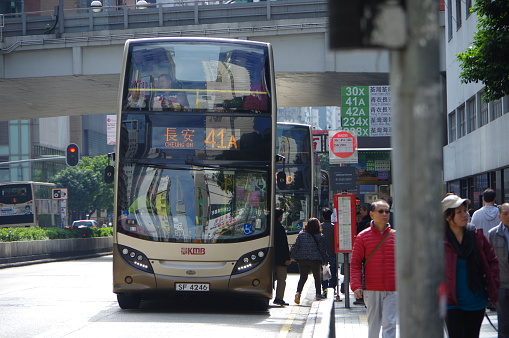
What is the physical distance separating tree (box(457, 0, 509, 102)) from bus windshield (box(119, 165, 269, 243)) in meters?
3.67

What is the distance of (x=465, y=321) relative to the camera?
22.4 feet

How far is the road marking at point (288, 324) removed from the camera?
38.1 ft

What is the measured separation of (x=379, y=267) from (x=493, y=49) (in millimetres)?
5915

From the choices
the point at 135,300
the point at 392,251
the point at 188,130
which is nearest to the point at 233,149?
the point at 188,130

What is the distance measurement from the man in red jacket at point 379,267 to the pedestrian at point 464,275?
5.26 feet

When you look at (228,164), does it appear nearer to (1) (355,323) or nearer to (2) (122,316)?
(2) (122,316)

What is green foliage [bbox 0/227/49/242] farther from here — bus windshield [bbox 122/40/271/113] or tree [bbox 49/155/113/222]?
tree [bbox 49/155/113/222]

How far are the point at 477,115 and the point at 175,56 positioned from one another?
15.7 metres

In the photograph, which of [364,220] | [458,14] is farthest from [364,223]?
[458,14]

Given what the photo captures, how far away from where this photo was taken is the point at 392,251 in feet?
27.7

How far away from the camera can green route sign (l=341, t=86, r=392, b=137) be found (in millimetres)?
20562

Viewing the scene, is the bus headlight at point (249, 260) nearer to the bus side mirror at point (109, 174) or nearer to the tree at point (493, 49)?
the bus side mirror at point (109, 174)

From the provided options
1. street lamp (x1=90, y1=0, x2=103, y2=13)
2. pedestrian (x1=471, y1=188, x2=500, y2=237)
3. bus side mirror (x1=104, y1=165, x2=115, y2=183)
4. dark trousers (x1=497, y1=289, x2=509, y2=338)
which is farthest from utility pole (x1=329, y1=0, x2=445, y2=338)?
street lamp (x1=90, y1=0, x2=103, y2=13)

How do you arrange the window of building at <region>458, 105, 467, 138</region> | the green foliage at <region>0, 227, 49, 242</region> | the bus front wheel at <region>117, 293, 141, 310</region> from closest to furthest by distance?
the bus front wheel at <region>117, 293, 141, 310</region> → the window of building at <region>458, 105, 467, 138</region> → the green foliage at <region>0, 227, 49, 242</region>
